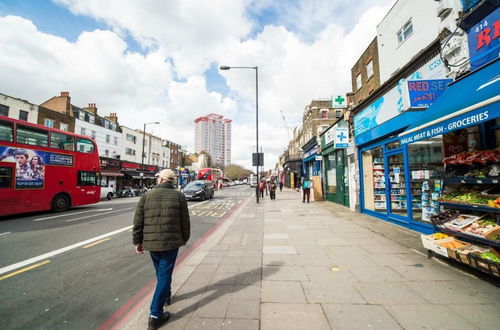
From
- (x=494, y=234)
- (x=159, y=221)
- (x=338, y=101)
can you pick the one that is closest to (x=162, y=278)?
(x=159, y=221)

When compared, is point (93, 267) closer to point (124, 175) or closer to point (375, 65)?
point (375, 65)

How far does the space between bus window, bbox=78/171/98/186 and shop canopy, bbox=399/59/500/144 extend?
1556 centimetres

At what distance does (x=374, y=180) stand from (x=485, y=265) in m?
6.38

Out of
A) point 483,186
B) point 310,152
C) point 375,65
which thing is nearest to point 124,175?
point 310,152

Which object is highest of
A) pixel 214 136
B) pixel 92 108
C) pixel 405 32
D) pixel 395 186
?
pixel 214 136

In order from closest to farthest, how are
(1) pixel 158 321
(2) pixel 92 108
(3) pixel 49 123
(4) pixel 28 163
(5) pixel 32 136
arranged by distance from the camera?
(1) pixel 158 321 → (4) pixel 28 163 → (5) pixel 32 136 → (3) pixel 49 123 → (2) pixel 92 108

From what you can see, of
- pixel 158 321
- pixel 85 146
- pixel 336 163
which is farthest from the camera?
pixel 336 163

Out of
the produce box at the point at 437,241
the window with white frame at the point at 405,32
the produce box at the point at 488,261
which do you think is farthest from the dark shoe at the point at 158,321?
the window with white frame at the point at 405,32

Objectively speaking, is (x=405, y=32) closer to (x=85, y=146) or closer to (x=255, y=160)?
(x=255, y=160)

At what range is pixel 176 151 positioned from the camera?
177 ft

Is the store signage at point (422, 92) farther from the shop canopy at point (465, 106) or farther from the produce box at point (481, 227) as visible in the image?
the produce box at point (481, 227)

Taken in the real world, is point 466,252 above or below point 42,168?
below

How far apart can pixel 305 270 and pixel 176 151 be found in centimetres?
5427

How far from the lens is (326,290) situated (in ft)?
10.2
